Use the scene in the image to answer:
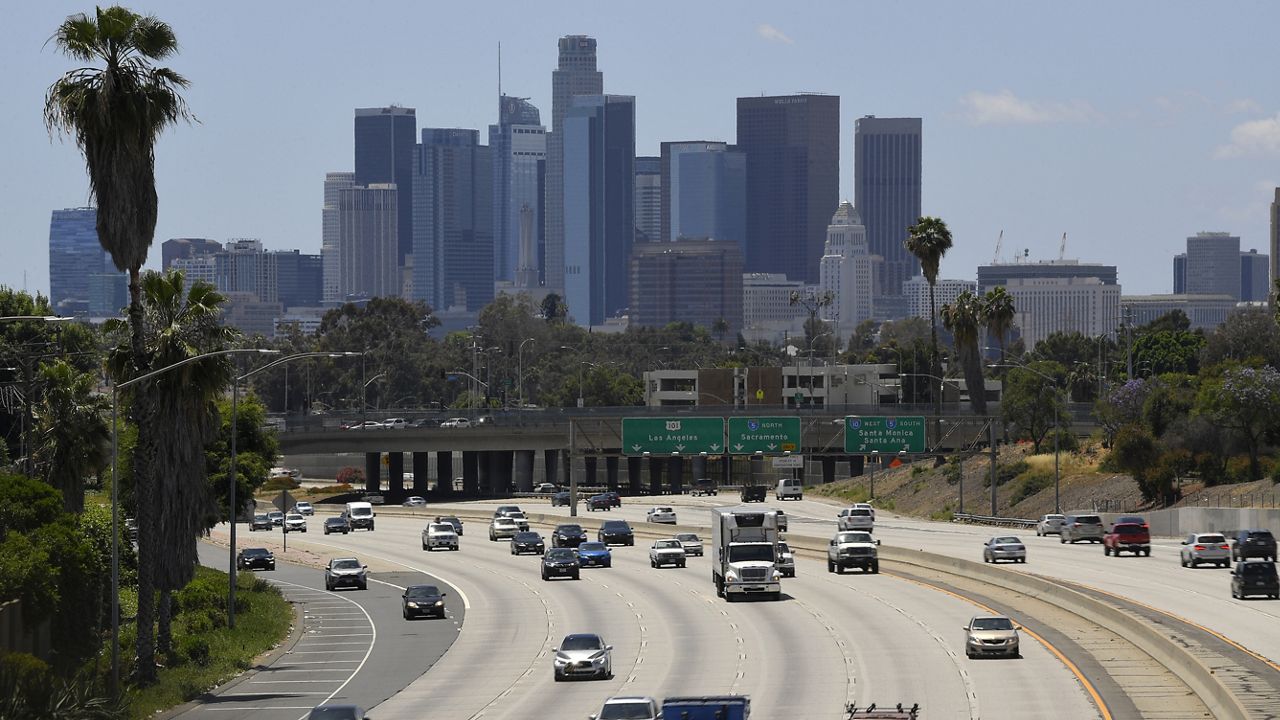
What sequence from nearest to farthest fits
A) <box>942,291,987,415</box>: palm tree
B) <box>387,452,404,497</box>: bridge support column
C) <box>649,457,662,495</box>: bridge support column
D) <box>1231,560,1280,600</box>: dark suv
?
<box>1231,560,1280,600</box>: dark suv → <box>942,291,987,415</box>: palm tree → <box>387,452,404,497</box>: bridge support column → <box>649,457,662,495</box>: bridge support column

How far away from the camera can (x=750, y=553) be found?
69.1 m

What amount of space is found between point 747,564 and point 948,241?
81038 millimetres

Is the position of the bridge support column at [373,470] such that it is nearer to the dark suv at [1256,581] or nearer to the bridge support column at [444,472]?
the bridge support column at [444,472]

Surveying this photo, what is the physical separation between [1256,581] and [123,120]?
1484 inches

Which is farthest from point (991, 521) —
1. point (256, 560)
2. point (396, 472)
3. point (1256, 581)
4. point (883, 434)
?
point (396, 472)

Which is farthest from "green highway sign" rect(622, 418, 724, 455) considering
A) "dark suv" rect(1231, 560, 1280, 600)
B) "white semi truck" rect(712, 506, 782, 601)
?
"dark suv" rect(1231, 560, 1280, 600)

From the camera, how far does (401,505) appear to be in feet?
492

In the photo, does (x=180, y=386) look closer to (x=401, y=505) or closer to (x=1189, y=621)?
(x=1189, y=621)

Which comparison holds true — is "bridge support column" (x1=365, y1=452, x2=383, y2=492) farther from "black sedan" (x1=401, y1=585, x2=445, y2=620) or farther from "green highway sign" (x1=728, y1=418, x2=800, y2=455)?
"black sedan" (x1=401, y1=585, x2=445, y2=620)

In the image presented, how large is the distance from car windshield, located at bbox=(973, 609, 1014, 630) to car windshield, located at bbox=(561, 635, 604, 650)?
33.2ft

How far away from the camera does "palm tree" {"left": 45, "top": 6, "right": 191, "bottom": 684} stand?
1832 inches

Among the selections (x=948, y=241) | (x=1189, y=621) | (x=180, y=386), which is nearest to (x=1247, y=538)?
(x=1189, y=621)

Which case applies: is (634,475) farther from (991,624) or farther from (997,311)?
(991,624)

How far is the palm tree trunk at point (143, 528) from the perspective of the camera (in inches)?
1877
